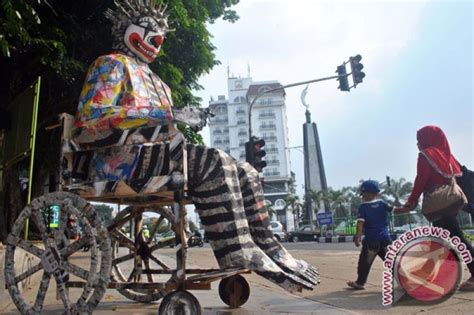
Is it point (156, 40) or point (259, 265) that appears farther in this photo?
point (156, 40)

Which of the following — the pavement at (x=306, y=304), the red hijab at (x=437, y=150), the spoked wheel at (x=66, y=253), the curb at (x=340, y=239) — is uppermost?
the red hijab at (x=437, y=150)

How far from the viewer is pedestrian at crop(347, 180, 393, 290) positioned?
4.58 m

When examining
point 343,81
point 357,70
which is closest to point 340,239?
point 343,81

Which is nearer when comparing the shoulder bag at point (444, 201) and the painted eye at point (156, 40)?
the painted eye at point (156, 40)

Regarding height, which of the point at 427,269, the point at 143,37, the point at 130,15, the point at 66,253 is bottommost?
the point at 427,269

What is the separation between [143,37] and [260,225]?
6.17 feet

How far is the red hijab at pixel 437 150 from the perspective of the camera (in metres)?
3.96

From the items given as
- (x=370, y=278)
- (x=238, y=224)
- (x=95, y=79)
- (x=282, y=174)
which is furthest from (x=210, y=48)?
(x=282, y=174)

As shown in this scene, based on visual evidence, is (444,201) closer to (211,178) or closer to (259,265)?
(259,265)

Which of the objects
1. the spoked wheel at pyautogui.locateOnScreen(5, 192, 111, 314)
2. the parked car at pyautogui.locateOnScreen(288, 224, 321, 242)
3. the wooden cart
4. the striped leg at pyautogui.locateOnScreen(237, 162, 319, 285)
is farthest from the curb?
the spoked wheel at pyautogui.locateOnScreen(5, 192, 111, 314)

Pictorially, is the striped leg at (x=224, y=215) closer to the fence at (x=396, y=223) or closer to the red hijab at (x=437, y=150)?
the red hijab at (x=437, y=150)

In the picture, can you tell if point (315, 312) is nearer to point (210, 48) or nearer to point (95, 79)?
point (95, 79)

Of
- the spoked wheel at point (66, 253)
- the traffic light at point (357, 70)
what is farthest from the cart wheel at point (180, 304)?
the traffic light at point (357, 70)

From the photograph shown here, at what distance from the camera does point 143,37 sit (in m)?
3.70
